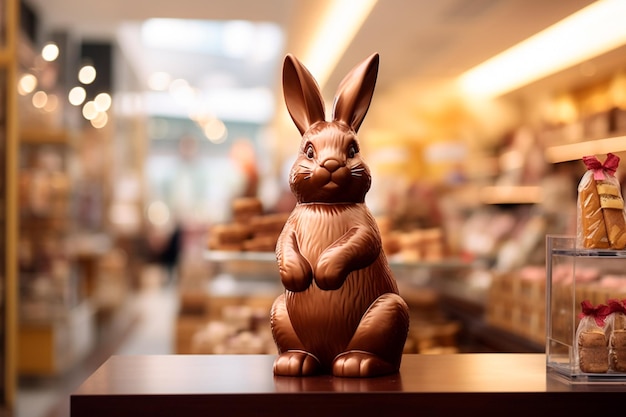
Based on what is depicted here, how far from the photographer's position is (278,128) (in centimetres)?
1211

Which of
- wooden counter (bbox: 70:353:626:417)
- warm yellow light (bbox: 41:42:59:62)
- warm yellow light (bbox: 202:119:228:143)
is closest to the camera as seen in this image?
wooden counter (bbox: 70:353:626:417)

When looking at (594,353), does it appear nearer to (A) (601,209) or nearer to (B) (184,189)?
(A) (601,209)

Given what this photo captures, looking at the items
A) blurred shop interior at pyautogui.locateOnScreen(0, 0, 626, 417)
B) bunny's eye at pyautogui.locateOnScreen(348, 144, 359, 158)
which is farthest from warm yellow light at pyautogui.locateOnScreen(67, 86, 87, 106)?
bunny's eye at pyautogui.locateOnScreen(348, 144, 359, 158)

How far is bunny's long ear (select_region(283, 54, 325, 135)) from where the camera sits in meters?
1.62

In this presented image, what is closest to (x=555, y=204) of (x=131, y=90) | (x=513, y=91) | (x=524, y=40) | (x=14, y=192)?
(x=513, y=91)

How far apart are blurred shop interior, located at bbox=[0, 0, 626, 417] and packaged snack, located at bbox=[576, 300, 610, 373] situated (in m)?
1.60

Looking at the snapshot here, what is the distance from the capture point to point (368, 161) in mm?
6496

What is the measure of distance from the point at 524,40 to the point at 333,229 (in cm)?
262

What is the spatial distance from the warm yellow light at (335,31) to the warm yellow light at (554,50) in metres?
0.80

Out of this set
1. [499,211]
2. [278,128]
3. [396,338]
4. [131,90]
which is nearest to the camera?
[396,338]

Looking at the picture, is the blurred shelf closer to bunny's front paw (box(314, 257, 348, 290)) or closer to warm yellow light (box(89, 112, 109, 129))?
warm yellow light (box(89, 112, 109, 129))

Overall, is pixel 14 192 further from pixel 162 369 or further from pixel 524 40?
pixel 162 369

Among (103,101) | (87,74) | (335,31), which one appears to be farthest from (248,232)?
(103,101)

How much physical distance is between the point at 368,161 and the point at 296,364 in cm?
505
